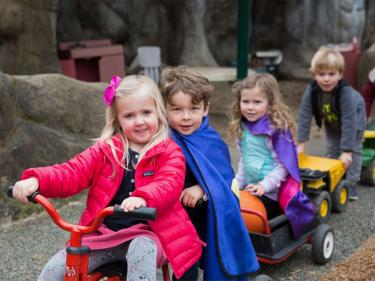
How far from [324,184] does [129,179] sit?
1982mm

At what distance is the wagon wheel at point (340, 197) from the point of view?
4.14 m

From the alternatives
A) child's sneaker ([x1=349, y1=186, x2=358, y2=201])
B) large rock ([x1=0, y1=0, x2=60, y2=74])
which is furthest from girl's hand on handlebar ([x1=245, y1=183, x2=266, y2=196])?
large rock ([x1=0, y1=0, x2=60, y2=74])

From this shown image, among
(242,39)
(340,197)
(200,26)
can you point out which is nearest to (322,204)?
(340,197)

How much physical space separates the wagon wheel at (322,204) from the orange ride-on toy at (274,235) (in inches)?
9.5

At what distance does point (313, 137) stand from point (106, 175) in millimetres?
4695

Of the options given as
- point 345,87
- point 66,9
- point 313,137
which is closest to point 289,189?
point 345,87

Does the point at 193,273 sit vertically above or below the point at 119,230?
below

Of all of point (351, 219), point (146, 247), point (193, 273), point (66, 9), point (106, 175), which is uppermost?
point (66, 9)

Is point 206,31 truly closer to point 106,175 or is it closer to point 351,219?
point 351,219

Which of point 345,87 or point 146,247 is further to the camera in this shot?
point 345,87

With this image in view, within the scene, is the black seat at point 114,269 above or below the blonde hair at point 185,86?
below

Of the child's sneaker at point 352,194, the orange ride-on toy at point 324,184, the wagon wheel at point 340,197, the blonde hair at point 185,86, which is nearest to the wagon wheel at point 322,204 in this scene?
the orange ride-on toy at point 324,184

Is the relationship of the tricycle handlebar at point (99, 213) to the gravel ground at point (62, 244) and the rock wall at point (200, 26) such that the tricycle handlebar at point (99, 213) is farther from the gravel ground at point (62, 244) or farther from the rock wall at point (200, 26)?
the rock wall at point (200, 26)

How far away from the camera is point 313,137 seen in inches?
257
